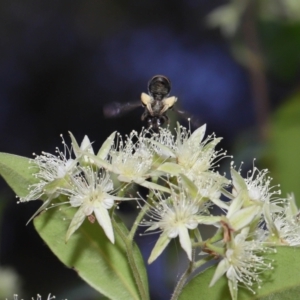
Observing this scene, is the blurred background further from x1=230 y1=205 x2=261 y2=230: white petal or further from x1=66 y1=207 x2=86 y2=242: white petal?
x1=230 y1=205 x2=261 y2=230: white petal

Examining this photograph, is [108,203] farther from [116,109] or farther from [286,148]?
[286,148]

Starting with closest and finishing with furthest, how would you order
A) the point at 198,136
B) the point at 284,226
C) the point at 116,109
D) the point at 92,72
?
the point at 284,226 → the point at 198,136 → the point at 116,109 → the point at 92,72

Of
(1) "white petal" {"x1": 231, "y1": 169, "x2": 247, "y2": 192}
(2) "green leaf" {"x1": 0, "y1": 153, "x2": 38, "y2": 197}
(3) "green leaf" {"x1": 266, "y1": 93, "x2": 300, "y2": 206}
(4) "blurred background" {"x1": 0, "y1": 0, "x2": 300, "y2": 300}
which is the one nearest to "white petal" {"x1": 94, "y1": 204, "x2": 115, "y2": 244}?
(2) "green leaf" {"x1": 0, "y1": 153, "x2": 38, "y2": 197}

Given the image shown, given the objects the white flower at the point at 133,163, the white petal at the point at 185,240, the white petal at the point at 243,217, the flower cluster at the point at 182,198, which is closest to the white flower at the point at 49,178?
the flower cluster at the point at 182,198

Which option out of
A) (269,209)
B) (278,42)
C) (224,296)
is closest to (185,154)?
Result: (269,209)

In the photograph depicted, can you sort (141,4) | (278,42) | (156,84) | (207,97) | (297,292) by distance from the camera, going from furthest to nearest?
(141,4)
(207,97)
(278,42)
(156,84)
(297,292)

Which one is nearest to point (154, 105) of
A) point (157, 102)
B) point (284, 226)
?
point (157, 102)

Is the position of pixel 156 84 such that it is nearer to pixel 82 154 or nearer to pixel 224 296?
pixel 82 154
